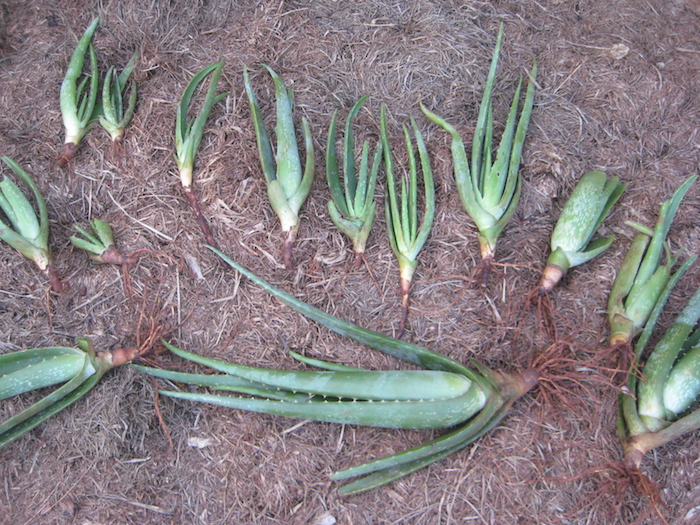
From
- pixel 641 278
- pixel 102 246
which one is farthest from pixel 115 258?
pixel 641 278

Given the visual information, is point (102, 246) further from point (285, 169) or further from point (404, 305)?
point (404, 305)

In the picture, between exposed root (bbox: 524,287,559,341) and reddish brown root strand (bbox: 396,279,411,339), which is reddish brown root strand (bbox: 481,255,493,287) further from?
reddish brown root strand (bbox: 396,279,411,339)

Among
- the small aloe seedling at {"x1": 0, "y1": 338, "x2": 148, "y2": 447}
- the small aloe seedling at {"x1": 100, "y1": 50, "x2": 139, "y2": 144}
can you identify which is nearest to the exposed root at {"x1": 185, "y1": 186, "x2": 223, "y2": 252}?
the small aloe seedling at {"x1": 100, "y1": 50, "x2": 139, "y2": 144}

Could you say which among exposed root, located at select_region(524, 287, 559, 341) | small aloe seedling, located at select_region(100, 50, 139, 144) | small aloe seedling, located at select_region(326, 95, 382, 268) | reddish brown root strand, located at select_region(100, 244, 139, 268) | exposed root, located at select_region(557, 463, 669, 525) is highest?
small aloe seedling, located at select_region(100, 50, 139, 144)

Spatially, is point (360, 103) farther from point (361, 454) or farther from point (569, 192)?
point (361, 454)

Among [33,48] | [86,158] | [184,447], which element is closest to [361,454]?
[184,447]

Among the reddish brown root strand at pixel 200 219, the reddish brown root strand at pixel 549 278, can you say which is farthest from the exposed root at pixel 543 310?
the reddish brown root strand at pixel 200 219

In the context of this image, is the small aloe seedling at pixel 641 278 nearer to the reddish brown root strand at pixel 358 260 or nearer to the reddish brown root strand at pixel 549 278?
the reddish brown root strand at pixel 549 278
